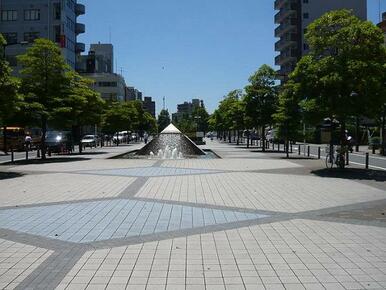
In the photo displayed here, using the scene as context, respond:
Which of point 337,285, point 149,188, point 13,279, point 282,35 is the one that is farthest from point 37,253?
point 282,35

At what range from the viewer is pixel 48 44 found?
29469mm

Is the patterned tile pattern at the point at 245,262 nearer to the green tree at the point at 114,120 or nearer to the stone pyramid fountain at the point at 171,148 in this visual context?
the stone pyramid fountain at the point at 171,148

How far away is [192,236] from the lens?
8688 mm

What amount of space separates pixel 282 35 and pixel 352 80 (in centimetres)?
7836

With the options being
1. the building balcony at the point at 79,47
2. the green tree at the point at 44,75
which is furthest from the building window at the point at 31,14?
the green tree at the point at 44,75

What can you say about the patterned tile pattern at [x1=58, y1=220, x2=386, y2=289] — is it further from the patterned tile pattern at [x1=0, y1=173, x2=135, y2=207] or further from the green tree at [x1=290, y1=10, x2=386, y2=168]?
the green tree at [x1=290, y1=10, x2=386, y2=168]

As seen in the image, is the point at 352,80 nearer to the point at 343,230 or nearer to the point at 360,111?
the point at 360,111

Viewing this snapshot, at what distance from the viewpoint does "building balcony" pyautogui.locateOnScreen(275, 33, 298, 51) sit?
292 feet

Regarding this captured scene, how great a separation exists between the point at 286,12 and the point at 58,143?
201ft

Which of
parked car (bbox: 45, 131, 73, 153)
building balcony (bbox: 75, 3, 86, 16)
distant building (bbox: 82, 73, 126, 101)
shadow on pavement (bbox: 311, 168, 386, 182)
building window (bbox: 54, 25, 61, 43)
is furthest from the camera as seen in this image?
distant building (bbox: 82, 73, 126, 101)

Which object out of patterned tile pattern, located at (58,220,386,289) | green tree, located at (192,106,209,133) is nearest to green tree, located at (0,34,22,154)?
patterned tile pattern, located at (58,220,386,289)

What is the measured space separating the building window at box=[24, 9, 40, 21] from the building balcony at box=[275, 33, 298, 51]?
4205 centimetres

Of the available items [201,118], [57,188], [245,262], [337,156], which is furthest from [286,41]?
[245,262]

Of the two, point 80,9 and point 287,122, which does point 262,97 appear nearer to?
point 287,122
